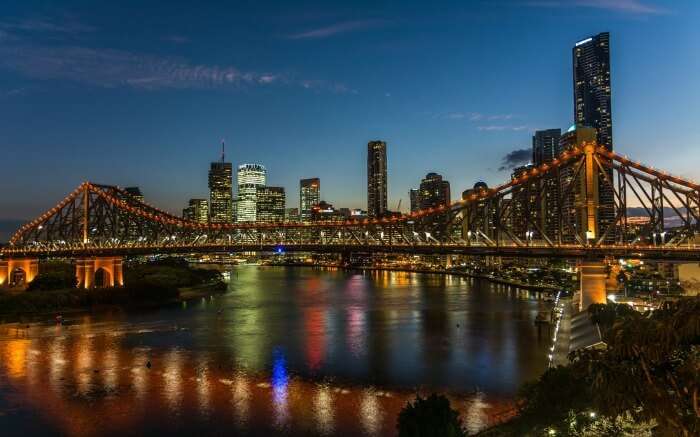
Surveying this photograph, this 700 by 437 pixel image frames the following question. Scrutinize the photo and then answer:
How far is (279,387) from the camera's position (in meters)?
26.2

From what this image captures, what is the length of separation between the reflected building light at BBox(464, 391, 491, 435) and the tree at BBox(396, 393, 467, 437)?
5679 mm

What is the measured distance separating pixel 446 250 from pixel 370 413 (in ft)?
87.7

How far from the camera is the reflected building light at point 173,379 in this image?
78.5 feet

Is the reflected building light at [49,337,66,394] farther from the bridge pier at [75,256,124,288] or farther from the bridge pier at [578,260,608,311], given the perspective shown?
the bridge pier at [578,260,608,311]

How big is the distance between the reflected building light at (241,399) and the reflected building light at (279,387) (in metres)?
1.07

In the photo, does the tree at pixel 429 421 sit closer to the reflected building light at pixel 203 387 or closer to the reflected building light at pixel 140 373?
the reflected building light at pixel 203 387

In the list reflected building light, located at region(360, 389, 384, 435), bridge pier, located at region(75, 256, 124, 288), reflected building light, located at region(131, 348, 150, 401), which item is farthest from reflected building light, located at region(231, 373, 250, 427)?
bridge pier, located at region(75, 256, 124, 288)

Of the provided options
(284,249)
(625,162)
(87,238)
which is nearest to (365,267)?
(87,238)

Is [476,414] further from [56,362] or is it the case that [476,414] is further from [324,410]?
[56,362]

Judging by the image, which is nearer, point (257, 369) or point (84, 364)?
point (257, 369)

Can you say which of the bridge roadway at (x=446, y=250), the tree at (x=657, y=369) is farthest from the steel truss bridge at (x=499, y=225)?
the tree at (x=657, y=369)

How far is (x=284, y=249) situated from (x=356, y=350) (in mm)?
26973

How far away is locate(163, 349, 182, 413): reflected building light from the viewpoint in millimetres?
23922

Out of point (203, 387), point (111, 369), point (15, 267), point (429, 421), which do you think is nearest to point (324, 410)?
point (203, 387)
